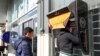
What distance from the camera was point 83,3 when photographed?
2.44 m

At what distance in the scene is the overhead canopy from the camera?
2.64 metres

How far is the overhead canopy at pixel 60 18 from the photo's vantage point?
2641mm

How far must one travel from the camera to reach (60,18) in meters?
2.82

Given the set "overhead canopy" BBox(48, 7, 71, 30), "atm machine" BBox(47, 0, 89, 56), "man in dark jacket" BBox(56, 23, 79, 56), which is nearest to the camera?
"atm machine" BBox(47, 0, 89, 56)

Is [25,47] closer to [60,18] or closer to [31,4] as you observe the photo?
[31,4]

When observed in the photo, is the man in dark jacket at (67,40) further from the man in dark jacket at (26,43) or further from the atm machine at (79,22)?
the man in dark jacket at (26,43)

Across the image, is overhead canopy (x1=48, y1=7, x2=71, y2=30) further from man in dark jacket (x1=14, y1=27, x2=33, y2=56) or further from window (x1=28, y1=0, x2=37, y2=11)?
window (x1=28, y1=0, x2=37, y2=11)

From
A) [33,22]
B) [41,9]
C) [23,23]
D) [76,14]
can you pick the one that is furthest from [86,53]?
[23,23]

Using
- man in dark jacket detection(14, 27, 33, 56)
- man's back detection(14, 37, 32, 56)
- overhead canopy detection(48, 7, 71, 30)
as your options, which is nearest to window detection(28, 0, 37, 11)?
man in dark jacket detection(14, 27, 33, 56)

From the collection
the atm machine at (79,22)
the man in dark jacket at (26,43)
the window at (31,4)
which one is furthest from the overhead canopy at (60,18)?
the window at (31,4)

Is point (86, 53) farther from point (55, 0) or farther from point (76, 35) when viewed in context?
point (55, 0)

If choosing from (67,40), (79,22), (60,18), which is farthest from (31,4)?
(79,22)

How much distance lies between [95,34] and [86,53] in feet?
0.72

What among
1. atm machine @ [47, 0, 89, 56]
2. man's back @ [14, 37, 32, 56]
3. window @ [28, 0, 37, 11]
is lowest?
man's back @ [14, 37, 32, 56]
